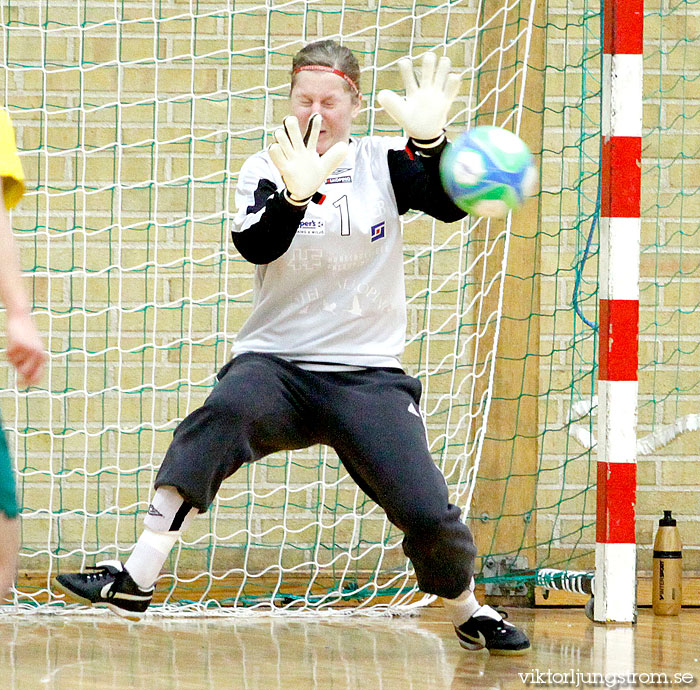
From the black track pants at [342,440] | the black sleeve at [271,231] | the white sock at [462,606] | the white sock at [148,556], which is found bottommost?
the white sock at [462,606]

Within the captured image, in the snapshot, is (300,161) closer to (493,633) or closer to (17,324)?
(17,324)

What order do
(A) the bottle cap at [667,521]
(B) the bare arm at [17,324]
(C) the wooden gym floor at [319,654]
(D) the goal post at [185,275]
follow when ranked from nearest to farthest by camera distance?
(B) the bare arm at [17,324]
(C) the wooden gym floor at [319,654]
(A) the bottle cap at [667,521]
(D) the goal post at [185,275]

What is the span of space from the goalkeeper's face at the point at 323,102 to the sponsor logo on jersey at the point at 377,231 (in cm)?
21

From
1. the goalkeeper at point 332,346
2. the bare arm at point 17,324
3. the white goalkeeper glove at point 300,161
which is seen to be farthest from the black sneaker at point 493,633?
the bare arm at point 17,324

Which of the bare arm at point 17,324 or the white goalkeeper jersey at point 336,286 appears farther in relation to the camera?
the white goalkeeper jersey at point 336,286

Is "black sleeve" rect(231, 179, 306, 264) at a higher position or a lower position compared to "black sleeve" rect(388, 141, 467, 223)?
lower

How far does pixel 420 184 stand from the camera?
2.51 m

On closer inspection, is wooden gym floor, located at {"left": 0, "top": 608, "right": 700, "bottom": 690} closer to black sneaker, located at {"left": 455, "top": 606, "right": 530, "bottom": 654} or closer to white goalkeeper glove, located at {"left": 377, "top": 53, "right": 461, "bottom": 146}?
black sneaker, located at {"left": 455, "top": 606, "right": 530, "bottom": 654}

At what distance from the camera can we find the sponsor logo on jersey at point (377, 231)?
8.17 ft

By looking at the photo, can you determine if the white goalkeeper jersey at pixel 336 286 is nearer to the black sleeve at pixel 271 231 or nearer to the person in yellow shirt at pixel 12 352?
the black sleeve at pixel 271 231

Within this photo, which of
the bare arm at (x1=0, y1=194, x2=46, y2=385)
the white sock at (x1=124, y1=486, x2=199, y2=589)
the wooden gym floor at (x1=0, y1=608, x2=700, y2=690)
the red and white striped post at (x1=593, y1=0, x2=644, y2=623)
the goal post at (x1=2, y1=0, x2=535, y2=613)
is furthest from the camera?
the goal post at (x1=2, y1=0, x2=535, y2=613)

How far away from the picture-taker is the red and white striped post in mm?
2947

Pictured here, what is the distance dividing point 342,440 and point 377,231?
469 millimetres

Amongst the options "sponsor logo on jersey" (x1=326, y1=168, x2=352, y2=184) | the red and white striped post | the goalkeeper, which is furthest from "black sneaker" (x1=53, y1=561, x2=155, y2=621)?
the red and white striped post
